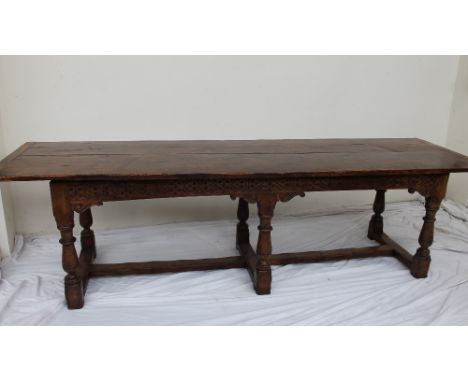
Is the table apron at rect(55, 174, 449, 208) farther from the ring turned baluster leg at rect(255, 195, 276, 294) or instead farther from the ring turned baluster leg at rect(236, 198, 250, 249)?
the ring turned baluster leg at rect(236, 198, 250, 249)

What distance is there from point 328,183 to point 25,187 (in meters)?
2.18

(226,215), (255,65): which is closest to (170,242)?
(226,215)

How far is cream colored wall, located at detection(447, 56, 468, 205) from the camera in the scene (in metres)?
3.60

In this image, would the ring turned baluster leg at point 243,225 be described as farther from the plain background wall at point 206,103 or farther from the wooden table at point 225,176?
the plain background wall at point 206,103

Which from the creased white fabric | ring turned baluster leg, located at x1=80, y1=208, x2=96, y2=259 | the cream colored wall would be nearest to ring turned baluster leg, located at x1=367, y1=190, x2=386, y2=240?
the creased white fabric

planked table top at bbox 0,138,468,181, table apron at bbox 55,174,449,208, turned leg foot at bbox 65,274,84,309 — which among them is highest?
planked table top at bbox 0,138,468,181

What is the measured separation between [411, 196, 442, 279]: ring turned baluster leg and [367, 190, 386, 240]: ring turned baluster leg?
0.50 meters

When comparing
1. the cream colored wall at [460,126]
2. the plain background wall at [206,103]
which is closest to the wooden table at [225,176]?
the plain background wall at [206,103]

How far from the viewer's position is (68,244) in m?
2.17

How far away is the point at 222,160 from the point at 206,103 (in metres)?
1.05

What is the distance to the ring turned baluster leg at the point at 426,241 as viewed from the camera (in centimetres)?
243

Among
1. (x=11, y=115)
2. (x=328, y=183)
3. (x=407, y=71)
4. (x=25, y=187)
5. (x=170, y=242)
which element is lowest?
(x=170, y=242)

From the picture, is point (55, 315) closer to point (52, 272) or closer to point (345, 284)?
point (52, 272)

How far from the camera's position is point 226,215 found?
351 cm
